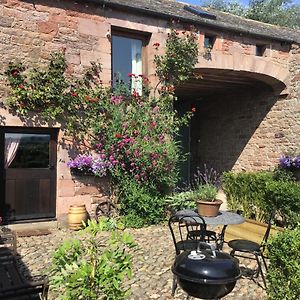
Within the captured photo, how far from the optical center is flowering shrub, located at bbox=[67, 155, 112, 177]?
661cm

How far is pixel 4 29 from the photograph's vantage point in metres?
6.25

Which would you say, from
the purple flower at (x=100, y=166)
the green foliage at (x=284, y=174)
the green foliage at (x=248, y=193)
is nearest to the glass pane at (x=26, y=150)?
the purple flower at (x=100, y=166)

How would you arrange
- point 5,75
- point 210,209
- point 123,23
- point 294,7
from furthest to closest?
1. point 294,7
2. point 123,23
3. point 5,75
4. point 210,209

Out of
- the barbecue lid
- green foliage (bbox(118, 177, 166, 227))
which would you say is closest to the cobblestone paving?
green foliage (bbox(118, 177, 166, 227))

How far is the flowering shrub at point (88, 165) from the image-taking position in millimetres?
6613

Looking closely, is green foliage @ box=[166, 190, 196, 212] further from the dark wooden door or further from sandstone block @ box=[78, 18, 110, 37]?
sandstone block @ box=[78, 18, 110, 37]

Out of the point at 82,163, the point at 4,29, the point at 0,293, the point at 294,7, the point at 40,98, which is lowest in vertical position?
the point at 0,293

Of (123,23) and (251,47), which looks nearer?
(123,23)

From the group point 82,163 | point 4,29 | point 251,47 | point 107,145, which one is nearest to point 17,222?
point 82,163

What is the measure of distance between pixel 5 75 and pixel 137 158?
2.84 m

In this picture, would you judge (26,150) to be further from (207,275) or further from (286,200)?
(207,275)

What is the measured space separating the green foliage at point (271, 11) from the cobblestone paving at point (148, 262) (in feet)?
57.7

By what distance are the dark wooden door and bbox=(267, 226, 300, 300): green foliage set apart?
15.5ft

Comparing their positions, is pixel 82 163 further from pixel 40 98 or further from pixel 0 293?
pixel 0 293
